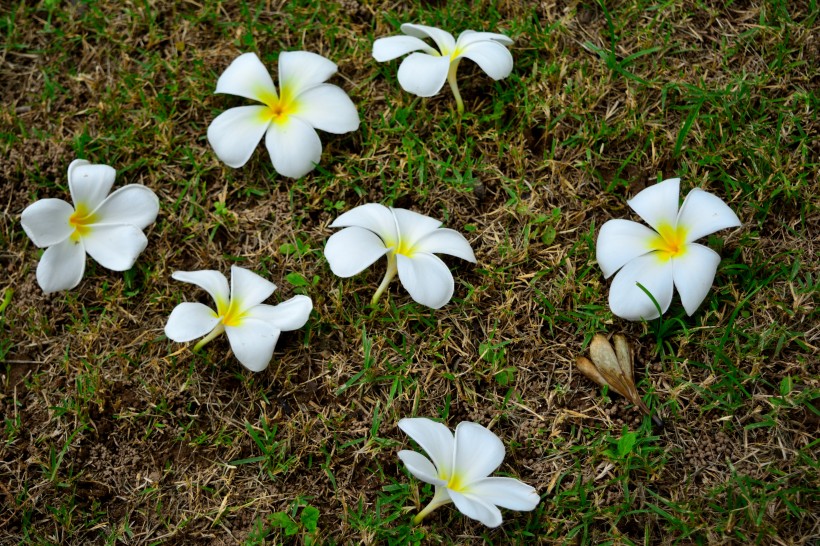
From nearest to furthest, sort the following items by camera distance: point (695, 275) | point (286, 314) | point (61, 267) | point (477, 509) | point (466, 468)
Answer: point (477, 509) → point (466, 468) → point (695, 275) → point (286, 314) → point (61, 267)

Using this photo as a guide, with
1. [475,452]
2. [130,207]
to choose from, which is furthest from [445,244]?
[130,207]

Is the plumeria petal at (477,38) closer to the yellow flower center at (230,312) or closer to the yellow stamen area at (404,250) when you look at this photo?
the yellow stamen area at (404,250)

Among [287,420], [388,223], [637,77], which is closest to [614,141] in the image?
[637,77]

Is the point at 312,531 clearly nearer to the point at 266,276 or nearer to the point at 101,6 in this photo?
the point at 266,276

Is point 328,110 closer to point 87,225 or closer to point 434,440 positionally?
point 87,225

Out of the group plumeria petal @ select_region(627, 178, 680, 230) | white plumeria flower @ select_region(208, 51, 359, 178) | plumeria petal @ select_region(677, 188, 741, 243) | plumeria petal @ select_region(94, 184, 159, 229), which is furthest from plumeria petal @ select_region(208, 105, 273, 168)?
plumeria petal @ select_region(677, 188, 741, 243)

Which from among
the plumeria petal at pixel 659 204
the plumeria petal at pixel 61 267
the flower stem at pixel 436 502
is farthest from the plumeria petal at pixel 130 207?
the plumeria petal at pixel 659 204
